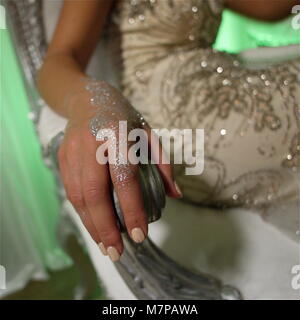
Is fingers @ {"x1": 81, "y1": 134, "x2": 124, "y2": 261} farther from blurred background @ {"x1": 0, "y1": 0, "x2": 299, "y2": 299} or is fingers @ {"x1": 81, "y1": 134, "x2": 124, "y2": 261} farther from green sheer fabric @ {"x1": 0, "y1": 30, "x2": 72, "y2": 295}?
green sheer fabric @ {"x1": 0, "y1": 30, "x2": 72, "y2": 295}

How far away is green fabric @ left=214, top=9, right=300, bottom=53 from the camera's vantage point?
2.28 ft

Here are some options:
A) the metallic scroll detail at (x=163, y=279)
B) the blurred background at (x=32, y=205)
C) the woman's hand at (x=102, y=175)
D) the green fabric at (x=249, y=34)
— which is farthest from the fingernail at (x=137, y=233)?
the green fabric at (x=249, y=34)

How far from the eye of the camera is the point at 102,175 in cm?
45

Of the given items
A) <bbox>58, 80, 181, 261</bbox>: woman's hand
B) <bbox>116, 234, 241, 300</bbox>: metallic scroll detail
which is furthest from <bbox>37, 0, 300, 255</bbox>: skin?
<bbox>116, 234, 241, 300</bbox>: metallic scroll detail

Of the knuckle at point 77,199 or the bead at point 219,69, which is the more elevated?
the bead at point 219,69

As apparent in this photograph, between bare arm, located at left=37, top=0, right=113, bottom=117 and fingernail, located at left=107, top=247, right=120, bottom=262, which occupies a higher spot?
bare arm, located at left=37, top=0, right=113, bottom=117

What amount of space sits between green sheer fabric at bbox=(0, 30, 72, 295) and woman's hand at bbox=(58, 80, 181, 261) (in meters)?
0.34

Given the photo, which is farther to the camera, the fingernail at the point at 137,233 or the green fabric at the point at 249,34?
the green fabric at the point at 249,34

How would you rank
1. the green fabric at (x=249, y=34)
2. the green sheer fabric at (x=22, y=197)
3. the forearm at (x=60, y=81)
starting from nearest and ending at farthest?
1. the forearm at (x=60, y=81)
2. the green fabric at (x=249, y=34)
3. the green sheer fabric at (x=22, y=197)

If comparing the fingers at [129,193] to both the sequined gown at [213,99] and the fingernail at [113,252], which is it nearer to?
the fingernail at [113,252]

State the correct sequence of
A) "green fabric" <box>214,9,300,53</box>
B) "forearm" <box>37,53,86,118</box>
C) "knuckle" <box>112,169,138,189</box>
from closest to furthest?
"knuckle" <box>112,169,138,189</box>, "forearm" <box>37,53,86,118</box>, "green fabric" <box>214,9,300,53</box>

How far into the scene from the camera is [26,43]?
29.5 inches

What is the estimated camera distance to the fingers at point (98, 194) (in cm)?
45

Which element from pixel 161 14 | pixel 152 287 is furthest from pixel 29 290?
pixel 161 14
